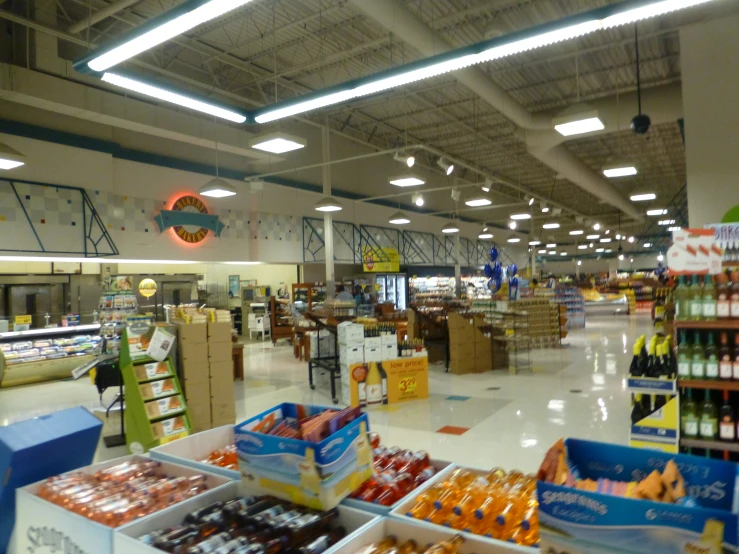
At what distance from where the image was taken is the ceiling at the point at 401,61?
8.44 m

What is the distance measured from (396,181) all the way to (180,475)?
790 cm

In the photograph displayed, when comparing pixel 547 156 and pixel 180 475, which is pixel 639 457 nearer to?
pixel 180 475

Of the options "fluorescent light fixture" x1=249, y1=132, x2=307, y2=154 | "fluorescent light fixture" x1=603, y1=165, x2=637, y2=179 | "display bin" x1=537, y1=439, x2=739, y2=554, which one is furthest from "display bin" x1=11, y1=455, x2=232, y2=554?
"fluorescent light fixture" x1=603, y1=165, x2=637, y2=179

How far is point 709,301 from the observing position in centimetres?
407

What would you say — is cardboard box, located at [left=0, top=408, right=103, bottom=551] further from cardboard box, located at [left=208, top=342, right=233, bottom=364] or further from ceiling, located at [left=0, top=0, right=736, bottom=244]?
ceiling, located at [left=0, top=0, right=736, bottom=244]

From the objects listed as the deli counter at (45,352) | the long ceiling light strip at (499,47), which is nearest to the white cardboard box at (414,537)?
the long ceiling light strip at (499,47)

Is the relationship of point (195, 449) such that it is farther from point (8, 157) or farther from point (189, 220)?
point (189, 220)

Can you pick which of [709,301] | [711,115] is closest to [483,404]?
[709,301]

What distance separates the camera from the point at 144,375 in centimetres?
546

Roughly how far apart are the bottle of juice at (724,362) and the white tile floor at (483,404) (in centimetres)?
176

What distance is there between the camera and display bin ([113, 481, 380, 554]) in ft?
6.41

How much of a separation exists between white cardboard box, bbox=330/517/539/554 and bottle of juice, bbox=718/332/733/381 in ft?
10.3

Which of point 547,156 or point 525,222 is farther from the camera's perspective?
point 525,222

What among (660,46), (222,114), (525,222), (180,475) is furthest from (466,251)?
(180,475)
